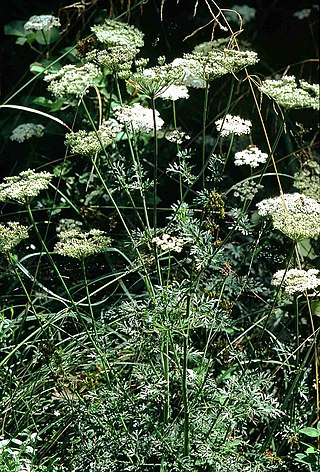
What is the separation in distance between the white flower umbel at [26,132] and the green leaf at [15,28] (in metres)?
0.61

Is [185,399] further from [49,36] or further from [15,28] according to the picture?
[15,28]

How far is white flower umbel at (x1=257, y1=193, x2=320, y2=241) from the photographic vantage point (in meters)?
2.31

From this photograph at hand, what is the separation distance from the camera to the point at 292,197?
2.72 metres

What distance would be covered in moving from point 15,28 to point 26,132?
2.35ft

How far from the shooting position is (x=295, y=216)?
7.75ft

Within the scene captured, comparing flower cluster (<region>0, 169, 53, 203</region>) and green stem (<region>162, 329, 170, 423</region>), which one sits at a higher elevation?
flower cluster (<region>0, 169, 53, 203</region>)

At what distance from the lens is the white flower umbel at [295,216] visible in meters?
2.31

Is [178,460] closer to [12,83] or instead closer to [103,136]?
[103,136]

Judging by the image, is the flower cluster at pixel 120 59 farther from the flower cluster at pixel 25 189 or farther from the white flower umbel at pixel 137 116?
the flower cluster at pixel 25 189

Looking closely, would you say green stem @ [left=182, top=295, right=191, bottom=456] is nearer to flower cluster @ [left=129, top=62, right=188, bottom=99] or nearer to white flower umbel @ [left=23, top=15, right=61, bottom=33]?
flower cluster @ [left=129, top=62, right=188, bottom=99]

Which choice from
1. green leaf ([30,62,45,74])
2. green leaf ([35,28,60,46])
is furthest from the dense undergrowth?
green leaf ([35,28,60,46])

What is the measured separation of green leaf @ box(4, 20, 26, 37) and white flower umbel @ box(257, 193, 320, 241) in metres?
1.97

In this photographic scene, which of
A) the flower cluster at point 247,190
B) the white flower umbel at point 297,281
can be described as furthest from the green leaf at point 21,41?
the white flower umbel at point 297,281

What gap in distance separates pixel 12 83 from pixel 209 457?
2694 mm
